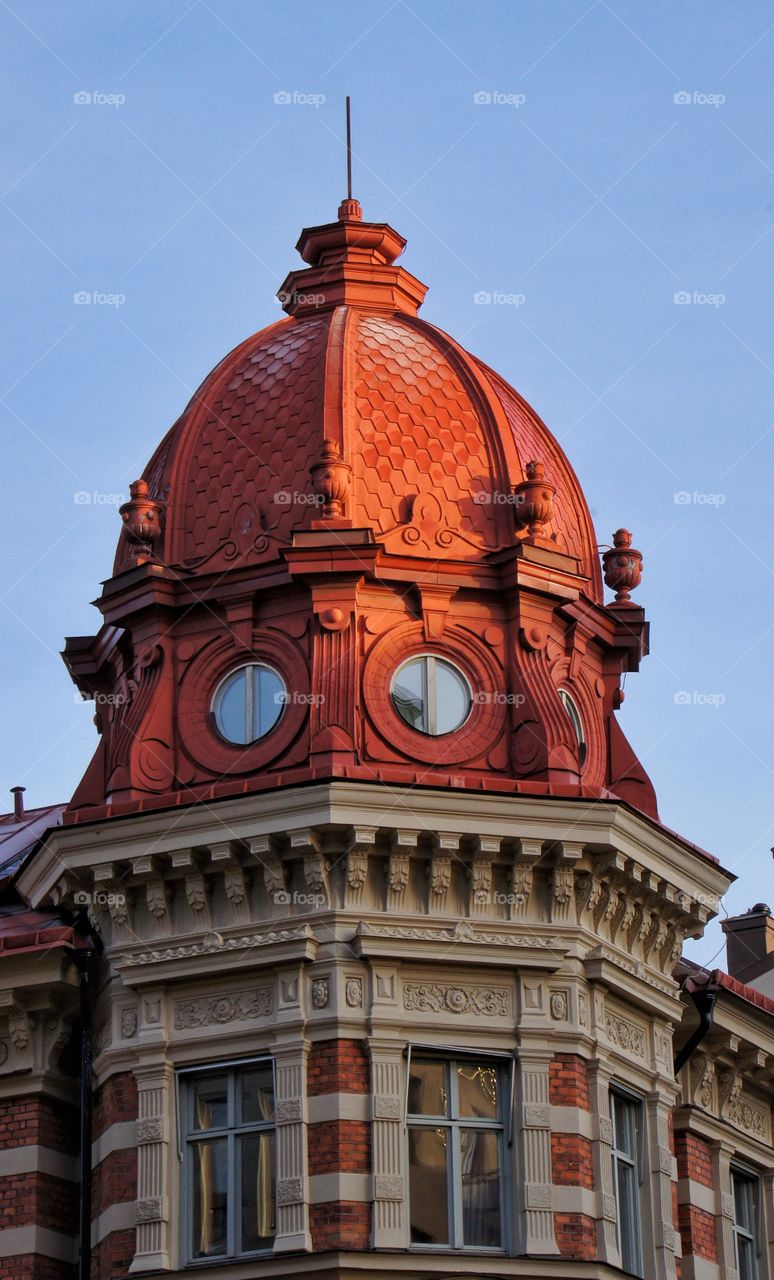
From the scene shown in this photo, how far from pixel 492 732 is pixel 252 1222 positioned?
6.00m

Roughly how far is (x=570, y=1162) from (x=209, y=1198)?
3.75 meters

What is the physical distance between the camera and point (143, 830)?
27.2 metres

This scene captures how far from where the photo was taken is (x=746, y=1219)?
Answer: 32.3m

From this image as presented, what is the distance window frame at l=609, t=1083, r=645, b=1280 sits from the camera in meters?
27.4

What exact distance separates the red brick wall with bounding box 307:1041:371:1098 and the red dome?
19.2 ft

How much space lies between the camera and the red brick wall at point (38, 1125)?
2788 centimetres

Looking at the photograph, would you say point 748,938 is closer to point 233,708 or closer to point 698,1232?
point 698,1232

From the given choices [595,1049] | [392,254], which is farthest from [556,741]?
[392,254]

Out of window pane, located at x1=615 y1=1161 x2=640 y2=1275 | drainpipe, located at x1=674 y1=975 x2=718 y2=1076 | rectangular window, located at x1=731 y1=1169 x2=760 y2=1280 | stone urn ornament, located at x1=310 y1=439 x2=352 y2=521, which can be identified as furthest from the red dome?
rectangular window, located at x1=731 y1=1169 x2=760 y2=1280

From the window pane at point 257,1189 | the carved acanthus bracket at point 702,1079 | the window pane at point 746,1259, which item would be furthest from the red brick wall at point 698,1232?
the window pane at point 257,1189

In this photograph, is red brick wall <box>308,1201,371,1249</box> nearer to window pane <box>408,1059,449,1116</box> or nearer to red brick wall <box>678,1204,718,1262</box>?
window pane <box>408,1059,449,1116</box>

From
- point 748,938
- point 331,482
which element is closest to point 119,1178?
point 331,482

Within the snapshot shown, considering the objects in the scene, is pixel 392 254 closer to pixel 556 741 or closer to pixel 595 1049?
pixel 556 741

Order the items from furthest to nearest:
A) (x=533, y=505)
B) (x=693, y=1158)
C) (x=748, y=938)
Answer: (x=748, y=938) < (x=693, y=1158) < (x=533, y=505)
